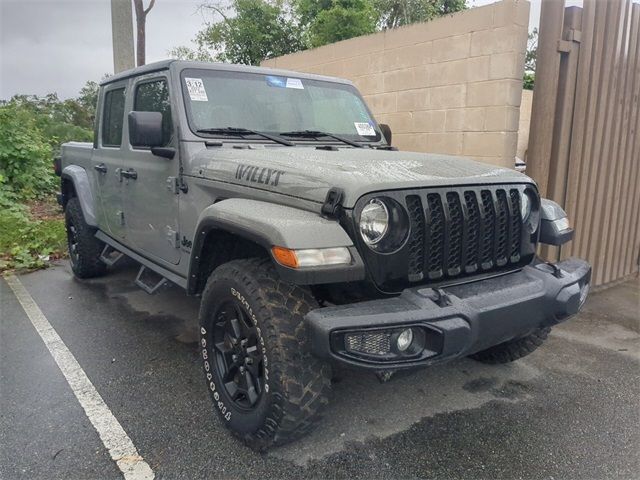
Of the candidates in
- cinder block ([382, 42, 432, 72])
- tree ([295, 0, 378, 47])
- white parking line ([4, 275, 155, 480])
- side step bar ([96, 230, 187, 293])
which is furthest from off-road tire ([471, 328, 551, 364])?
tree ([295, 0, 378, 47])

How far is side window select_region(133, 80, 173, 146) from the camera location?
331cm

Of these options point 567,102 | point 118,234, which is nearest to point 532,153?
point 567,102

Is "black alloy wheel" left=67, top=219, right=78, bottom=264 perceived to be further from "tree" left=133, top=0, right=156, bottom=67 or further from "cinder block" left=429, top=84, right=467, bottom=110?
"tree" left=133, top=0, right=156, bottom=67

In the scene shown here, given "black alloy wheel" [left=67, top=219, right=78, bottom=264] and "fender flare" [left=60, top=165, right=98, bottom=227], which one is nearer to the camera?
"fender flare" [left=60, top=165, right=98, bottom=227]

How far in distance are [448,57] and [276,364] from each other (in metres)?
4.17

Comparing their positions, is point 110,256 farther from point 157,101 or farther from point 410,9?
point 410,9

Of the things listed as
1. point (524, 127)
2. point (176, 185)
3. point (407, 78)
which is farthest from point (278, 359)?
point (524, 127)

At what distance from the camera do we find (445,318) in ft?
6.81

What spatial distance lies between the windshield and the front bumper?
1709 millimetres

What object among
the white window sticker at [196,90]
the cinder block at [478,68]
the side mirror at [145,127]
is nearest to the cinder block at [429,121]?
the cinder block at [478,68]

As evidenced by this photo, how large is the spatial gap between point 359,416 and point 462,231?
3.95ft

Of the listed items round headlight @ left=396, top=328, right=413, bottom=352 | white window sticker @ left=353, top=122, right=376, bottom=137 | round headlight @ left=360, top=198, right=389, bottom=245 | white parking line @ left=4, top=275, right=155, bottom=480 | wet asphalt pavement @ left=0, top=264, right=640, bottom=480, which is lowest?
white parking line @ left=4, top=275, right=155, bottom=480

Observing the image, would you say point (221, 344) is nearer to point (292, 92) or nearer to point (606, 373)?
point (292, 92)

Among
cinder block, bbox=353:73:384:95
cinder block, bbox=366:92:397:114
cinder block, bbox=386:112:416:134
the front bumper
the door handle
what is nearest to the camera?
the front bumper
